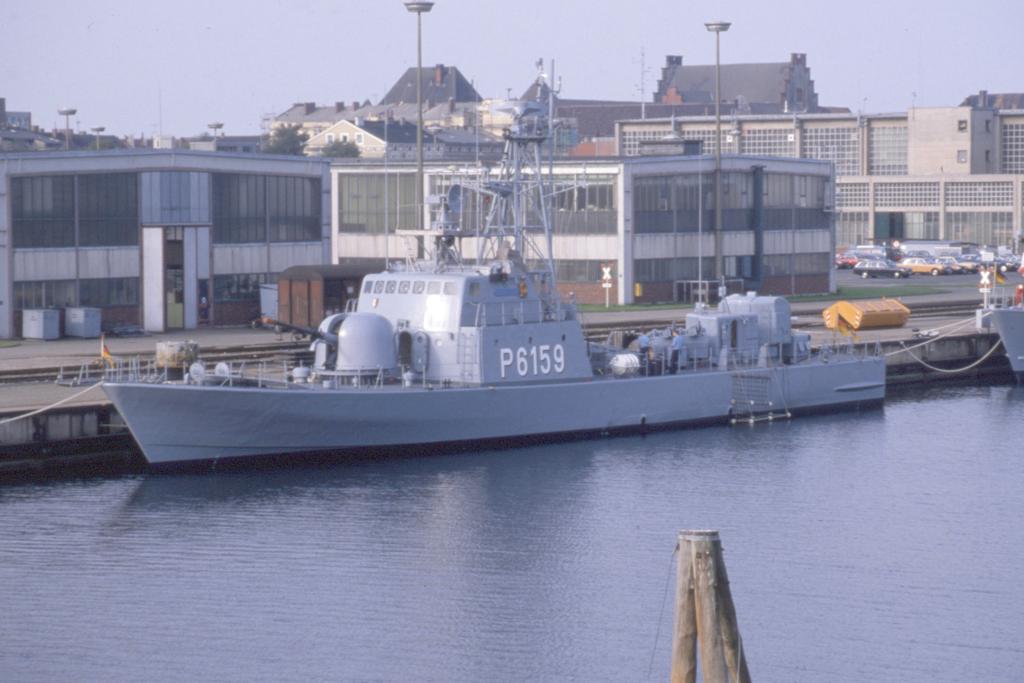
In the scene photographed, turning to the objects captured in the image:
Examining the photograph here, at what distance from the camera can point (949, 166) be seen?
105312 mm

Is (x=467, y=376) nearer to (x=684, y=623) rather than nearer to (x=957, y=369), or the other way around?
(x=957, y=369)

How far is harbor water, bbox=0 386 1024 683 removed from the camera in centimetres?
2277

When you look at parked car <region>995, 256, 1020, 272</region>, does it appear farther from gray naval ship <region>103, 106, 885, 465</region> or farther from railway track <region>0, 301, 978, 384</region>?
gray naval ship <region>103, 106, 885, 465</region>

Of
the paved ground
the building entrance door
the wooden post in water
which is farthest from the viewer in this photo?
the building entrance door

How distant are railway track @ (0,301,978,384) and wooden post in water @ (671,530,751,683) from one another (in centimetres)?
2613

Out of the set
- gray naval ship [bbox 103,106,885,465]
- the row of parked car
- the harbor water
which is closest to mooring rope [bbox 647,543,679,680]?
the harbor water

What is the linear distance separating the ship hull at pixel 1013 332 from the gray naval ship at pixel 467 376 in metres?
11.8

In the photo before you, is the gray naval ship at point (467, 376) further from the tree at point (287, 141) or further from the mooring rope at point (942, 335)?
the tree at point (287, 141)

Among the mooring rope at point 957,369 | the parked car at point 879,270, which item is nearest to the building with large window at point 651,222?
the mooring rope at point 957,369

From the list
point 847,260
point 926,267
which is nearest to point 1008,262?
point 926,267

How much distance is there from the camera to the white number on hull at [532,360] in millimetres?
37344

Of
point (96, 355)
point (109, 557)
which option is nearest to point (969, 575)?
point (109, 557)

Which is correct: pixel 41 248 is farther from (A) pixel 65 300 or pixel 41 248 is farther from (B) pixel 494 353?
(B) pixel 494 353

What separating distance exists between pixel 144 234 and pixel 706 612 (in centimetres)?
4092
